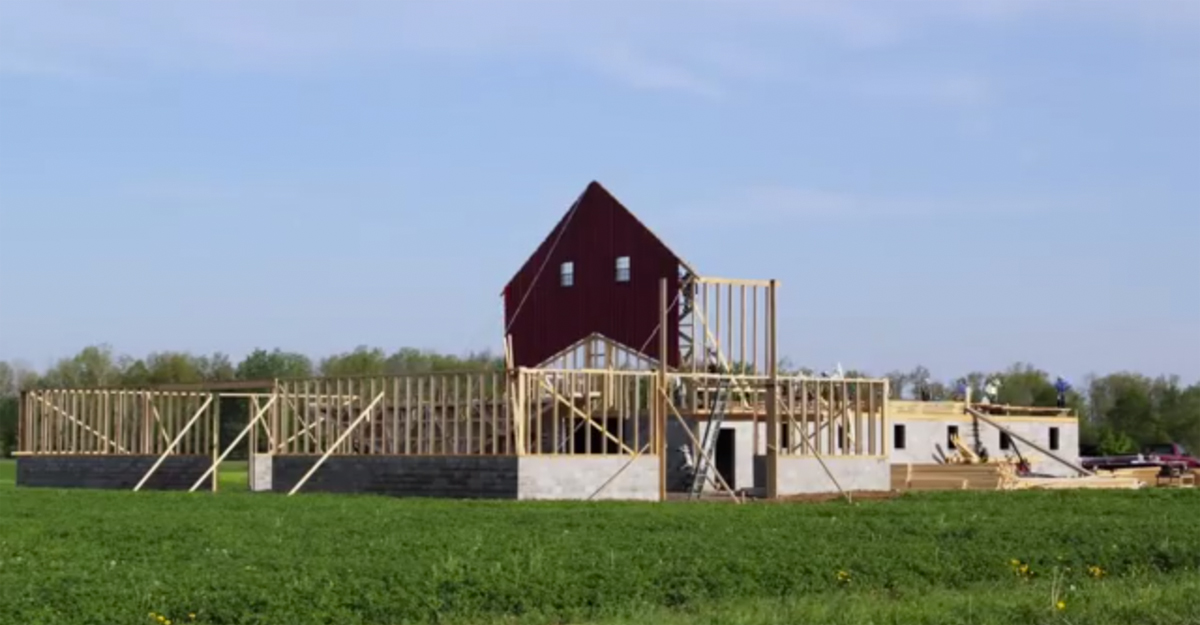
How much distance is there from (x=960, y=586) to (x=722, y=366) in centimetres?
2544

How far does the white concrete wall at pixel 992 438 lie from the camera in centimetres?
5178

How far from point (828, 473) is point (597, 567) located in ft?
68.9

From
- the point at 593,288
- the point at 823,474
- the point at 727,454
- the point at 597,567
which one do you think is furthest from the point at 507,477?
the point at 597,567

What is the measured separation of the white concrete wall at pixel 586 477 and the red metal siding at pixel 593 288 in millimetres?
9040

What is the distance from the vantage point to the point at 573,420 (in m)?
35.6

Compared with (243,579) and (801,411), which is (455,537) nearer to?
(243,579)

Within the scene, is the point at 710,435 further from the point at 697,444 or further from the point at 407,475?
the point at 407,475

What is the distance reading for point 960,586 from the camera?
1634 centimetres

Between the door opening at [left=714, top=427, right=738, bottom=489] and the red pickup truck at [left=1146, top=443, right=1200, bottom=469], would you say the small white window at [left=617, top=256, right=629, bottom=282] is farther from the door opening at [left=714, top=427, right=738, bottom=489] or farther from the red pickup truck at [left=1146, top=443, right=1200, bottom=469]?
the red pickup truck at [left=1146, top=443, right=1200, bottom=469]

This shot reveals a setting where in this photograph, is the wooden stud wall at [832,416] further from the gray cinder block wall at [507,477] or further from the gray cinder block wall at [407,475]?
the gray cinder block wall at [407,475]

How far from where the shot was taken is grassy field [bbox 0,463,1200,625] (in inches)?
528

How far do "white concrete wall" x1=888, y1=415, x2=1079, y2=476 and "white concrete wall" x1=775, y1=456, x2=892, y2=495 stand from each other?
9.37 meters

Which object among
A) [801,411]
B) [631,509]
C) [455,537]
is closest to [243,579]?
[455,537]

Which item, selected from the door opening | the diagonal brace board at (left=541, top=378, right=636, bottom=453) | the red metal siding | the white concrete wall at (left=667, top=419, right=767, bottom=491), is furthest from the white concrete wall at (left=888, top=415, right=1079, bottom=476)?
the diagonal brace board at (left=541, top=378, right=636, bottom=453)
